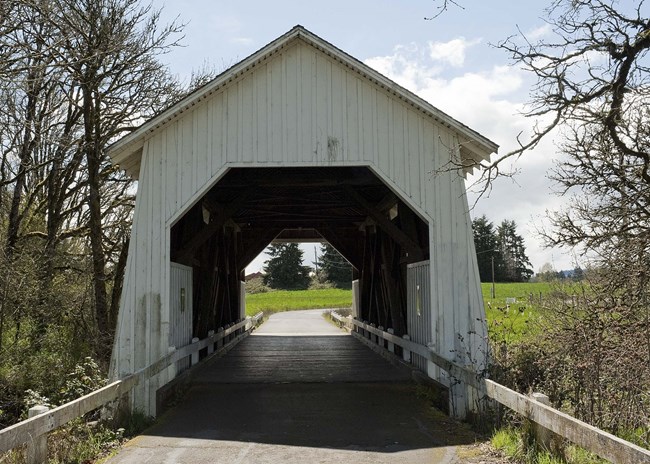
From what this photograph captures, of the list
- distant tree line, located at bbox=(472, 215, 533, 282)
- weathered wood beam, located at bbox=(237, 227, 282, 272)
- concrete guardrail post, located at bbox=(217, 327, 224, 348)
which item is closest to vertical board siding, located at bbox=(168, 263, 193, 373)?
concrete guardrail post, located at bbox=(217, 327, 224, 348)

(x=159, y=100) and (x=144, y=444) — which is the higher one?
(x=159, y=100)

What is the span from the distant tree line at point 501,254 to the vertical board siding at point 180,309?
56900mm

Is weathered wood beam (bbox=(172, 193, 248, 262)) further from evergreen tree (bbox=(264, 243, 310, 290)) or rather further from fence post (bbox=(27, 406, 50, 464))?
evergreen tree (bbox=(264, 243, 310, 290))

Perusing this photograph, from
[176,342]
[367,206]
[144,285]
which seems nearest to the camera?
[144,285]

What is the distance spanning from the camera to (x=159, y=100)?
16.6m

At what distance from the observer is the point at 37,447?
573 cm

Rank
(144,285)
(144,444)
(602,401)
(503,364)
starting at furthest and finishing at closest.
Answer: (144,285)
(503,364)
(144,444)
(602,401)

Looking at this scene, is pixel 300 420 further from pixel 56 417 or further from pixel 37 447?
pixel 37 447

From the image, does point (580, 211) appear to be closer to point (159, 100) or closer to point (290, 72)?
point (290, 72)

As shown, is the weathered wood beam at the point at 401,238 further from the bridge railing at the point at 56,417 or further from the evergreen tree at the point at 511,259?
the evergreen tree at the point at 511,259

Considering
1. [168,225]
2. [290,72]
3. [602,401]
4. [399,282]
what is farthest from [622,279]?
[399,282]

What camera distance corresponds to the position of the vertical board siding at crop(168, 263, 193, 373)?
11.7 metres

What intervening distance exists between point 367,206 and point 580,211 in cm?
373

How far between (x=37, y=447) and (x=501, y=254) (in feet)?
228
